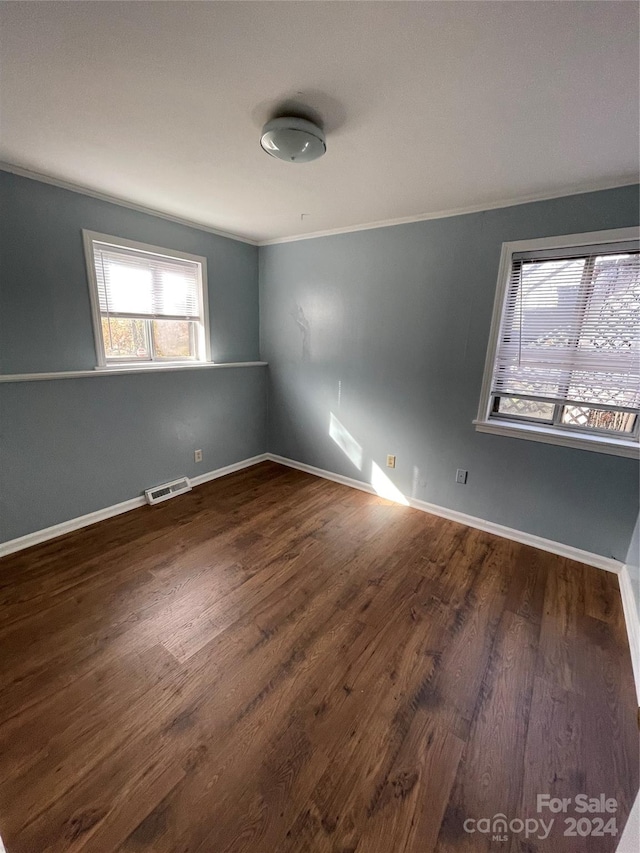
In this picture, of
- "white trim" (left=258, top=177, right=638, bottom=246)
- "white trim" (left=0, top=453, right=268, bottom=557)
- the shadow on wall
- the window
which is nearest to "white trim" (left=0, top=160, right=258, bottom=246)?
the window

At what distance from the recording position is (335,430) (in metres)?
3.57

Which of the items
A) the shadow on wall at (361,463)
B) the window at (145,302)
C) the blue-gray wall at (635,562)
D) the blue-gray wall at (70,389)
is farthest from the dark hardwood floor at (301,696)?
the window at (145,302)

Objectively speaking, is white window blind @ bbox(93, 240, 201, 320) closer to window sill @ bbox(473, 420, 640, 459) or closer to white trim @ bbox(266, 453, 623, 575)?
white trim @ bbox(266, 453, 623, 575)

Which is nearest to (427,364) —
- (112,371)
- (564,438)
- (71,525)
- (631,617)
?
(564,438)

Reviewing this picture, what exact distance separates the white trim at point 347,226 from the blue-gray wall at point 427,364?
4 cm

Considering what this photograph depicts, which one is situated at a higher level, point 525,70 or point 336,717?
point 525,70

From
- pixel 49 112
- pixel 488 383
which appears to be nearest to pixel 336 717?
pixel 488 383

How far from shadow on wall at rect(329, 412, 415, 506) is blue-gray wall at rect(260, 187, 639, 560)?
4 cm

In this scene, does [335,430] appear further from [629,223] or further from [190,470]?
[629,223]

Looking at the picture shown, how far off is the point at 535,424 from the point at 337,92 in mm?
2368

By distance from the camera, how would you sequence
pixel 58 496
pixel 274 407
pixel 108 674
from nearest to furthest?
pixel 108 674 < pixel 58 496 < pixel 274 407

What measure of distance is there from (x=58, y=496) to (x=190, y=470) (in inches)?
43.6

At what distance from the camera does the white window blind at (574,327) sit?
2.11 meters

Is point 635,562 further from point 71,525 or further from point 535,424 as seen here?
point 71,525
